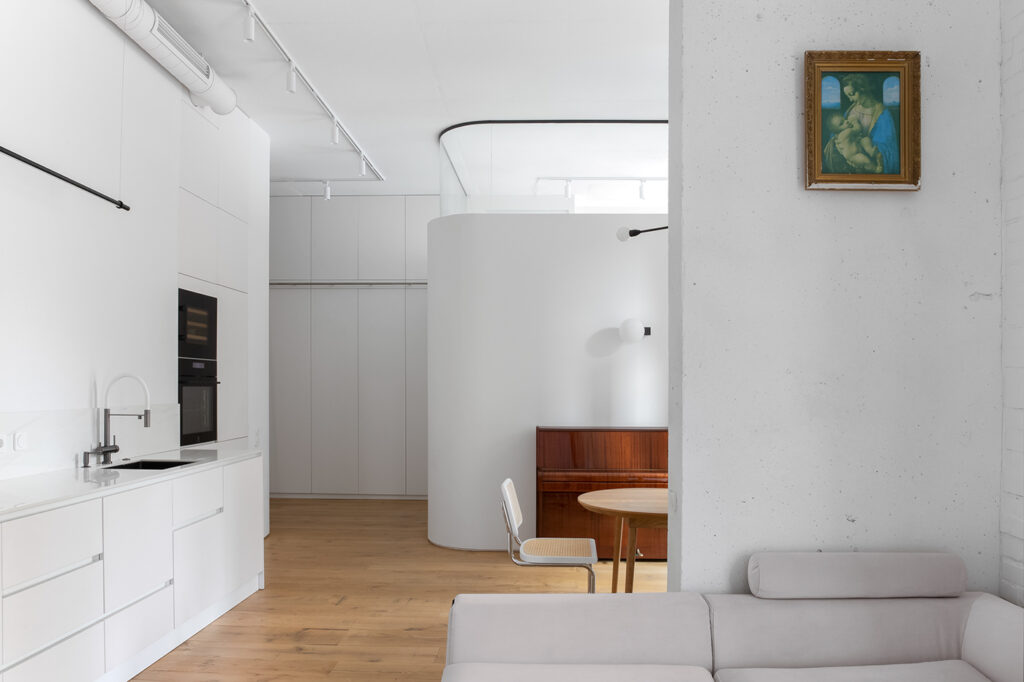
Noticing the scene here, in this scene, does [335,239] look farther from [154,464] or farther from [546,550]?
[546,550]

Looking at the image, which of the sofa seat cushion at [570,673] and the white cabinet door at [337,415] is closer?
the sofa seat cushion at [570,673]

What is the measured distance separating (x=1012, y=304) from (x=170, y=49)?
4039 millimetres

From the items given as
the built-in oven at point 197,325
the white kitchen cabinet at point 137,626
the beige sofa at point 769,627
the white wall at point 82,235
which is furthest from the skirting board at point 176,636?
Result: the beige sofa at point 769,627

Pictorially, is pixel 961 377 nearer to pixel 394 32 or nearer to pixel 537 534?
pixel 394 32

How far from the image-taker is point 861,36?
2.42 m

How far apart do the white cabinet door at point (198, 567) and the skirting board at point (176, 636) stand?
52 millimetres

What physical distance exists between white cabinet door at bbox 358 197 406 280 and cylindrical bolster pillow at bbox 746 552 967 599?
21.6ft

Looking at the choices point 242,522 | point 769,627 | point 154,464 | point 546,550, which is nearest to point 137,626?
point 154,464

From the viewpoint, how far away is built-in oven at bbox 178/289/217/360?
4.81 m

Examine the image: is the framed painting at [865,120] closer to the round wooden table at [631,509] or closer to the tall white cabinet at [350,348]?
the round wooden table at [631,509]

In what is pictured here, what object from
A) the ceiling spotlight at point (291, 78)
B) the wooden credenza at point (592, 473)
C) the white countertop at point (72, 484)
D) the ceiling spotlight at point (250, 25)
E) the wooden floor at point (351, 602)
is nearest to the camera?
the white countertop at point (72, 484)

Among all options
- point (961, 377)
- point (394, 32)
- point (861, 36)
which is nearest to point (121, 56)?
point (394, 32)

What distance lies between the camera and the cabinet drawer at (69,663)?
2652 millimetres

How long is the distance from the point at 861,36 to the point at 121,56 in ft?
11.8
